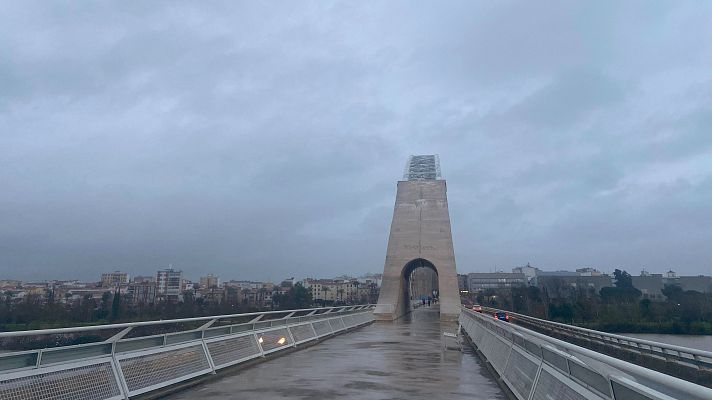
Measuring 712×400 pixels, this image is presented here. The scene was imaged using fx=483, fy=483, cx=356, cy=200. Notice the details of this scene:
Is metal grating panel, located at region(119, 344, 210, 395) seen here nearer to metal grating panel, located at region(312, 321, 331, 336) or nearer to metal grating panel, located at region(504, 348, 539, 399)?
metal grating panel, located at region(504, 348, 539, 399)

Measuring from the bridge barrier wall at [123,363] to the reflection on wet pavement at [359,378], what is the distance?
1.59 feet

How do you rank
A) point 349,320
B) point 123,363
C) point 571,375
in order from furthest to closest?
1. point 349,320
2. point 123,363
3. point 571,375

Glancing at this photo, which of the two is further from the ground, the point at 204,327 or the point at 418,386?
the point at 204,327

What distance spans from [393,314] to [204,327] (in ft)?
92.6

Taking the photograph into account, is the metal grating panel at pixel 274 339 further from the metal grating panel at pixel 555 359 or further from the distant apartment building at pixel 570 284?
the distant apartment building at pixel 570 284

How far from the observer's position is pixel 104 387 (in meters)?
6.17

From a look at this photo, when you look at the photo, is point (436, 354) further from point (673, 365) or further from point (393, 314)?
point (393, 314)

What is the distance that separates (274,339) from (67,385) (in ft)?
24.4

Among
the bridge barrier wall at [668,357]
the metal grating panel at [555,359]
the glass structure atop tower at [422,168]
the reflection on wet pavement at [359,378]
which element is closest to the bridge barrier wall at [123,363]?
the reflection on wet pavement at [359,378]

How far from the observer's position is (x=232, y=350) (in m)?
10.1

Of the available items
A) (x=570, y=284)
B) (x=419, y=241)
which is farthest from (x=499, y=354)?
(x=570, y=284)

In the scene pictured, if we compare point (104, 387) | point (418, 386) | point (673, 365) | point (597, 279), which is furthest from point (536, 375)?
point (597, 279)

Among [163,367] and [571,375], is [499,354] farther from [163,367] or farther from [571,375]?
[163,367]

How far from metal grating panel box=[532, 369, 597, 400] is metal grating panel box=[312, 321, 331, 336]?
38.8 ft
